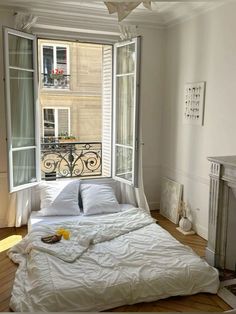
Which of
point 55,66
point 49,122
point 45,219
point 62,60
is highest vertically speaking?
point 62,60

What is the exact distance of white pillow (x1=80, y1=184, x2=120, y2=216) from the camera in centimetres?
386

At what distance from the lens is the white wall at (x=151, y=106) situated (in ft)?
14.0

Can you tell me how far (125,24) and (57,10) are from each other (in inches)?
34.9

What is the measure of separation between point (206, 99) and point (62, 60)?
4.92m

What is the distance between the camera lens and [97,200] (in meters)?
3.92

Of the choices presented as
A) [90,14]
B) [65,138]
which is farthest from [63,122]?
[90,14]

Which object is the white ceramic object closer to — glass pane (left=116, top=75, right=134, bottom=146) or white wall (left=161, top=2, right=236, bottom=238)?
white wall (left=161, top=2, right=236, bottom=238)

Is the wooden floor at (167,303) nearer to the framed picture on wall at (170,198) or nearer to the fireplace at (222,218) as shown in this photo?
the fireplace at (222,218)

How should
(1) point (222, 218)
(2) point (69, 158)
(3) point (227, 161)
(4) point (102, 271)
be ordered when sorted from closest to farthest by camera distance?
(4) point (102, 271), (3) point (227, 161), (1) point (222, 218), (2) point (69, 158)

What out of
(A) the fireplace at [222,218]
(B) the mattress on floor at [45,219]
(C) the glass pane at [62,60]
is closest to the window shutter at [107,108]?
(B) the mattress on floor at [45,219]

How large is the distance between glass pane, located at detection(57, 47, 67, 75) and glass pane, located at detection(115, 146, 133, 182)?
12.7ft

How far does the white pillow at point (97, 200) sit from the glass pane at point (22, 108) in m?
0.94

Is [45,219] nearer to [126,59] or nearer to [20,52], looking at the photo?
[20,52]

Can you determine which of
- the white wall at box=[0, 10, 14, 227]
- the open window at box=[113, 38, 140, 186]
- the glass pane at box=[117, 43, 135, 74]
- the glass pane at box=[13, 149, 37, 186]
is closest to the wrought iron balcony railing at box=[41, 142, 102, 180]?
the open window at box=[113, 38, 140, 186]
